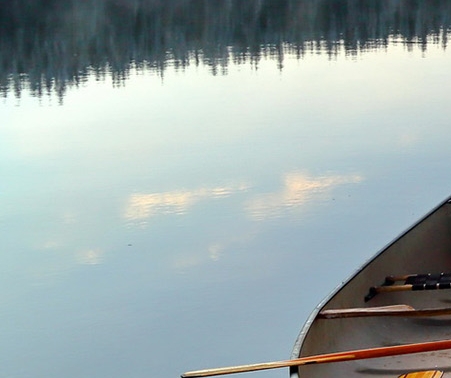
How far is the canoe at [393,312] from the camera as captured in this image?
4164mm

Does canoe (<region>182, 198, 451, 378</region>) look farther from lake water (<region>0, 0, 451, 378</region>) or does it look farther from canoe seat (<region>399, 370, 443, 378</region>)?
lake water (<region>0, 0, 451, 378</region>)

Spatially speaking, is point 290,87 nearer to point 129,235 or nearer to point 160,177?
point 160,177

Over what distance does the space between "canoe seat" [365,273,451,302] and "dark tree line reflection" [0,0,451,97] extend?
43.0 ft

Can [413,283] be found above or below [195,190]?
above

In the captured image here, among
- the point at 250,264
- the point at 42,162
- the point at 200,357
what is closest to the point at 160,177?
the point at 42,162

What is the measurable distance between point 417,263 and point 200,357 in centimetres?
118

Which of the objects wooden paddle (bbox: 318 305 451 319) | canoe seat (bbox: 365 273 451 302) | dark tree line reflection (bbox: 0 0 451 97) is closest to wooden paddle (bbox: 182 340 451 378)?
wooden paddle (bbox: 318 305 451 319)

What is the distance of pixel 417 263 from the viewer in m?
5.48

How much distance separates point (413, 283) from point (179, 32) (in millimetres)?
21512

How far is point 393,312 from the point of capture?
14.7 ft

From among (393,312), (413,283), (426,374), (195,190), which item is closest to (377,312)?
(393,312)

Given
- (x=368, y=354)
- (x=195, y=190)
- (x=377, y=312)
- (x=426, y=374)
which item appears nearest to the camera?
(x=368, y=354)

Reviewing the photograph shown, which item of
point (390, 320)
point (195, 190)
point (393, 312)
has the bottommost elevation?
point (195, 190)

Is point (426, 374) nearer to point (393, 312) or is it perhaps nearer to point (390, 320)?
point (393, 312)
